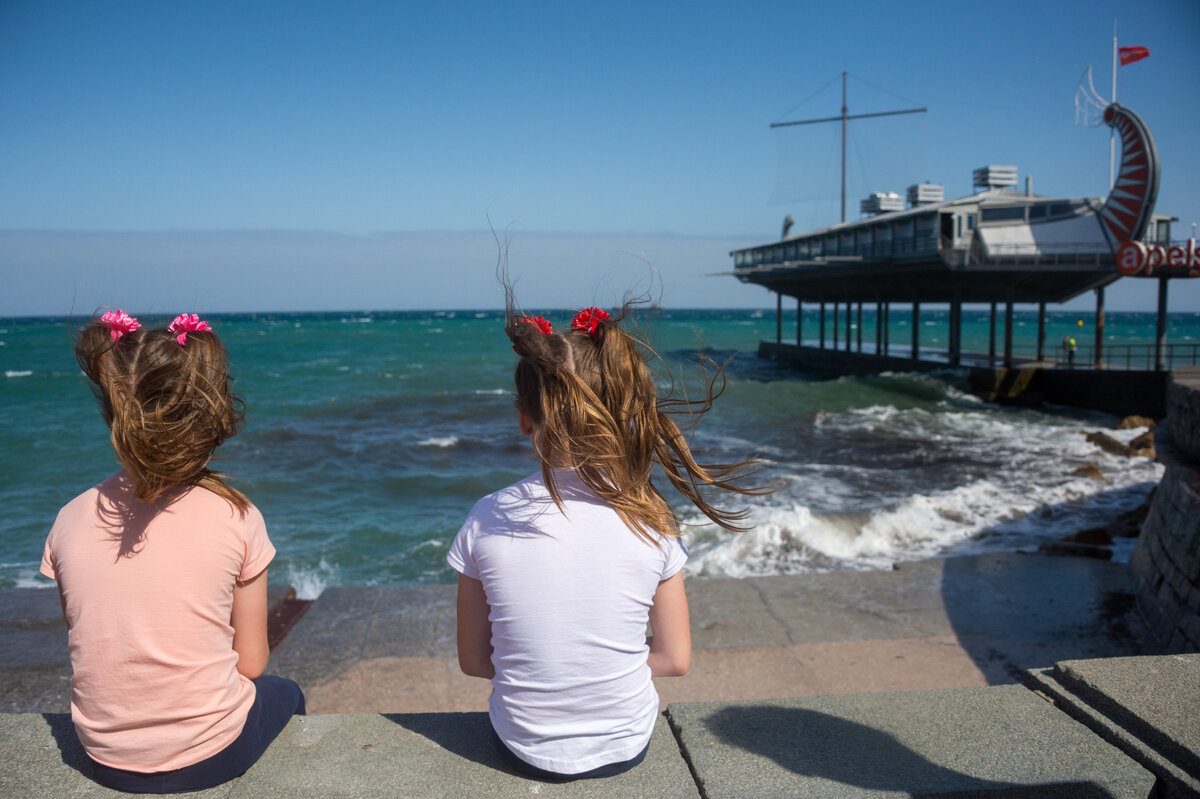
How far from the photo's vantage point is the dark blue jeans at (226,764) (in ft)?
6.11

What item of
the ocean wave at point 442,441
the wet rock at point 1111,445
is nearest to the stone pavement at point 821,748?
the wet rock at point 1111,445

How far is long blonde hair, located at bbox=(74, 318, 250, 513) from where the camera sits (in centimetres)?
180

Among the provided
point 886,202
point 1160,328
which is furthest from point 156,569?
point 886,202

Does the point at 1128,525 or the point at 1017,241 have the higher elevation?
the point at 1017,241

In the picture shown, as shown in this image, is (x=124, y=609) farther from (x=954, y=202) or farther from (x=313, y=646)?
(x=954, y=202)

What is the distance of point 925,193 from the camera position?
33688mm

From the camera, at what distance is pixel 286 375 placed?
111ft

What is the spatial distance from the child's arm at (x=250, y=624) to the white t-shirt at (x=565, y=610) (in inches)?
20.8

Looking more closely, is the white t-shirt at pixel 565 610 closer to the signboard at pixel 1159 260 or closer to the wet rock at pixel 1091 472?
the wet rock at pixel 1091 472

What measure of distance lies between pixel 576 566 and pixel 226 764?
3.28 ft

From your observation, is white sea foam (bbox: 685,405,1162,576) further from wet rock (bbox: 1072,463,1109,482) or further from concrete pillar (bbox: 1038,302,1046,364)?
concrete pillar (bbox: 1038,302,1046,364)

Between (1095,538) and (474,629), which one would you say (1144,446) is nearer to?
(1095,538)

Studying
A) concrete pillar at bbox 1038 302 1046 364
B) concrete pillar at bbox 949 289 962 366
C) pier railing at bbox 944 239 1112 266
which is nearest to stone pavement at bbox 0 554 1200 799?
pier railing at bbox 944 239 1112 266

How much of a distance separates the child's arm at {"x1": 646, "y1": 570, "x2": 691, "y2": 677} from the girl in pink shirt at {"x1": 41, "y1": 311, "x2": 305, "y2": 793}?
0.95m
